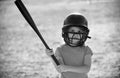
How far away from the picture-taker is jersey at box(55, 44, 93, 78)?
261cm

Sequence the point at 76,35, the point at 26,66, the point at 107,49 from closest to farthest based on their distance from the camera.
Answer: the point at 76,35
the point at 26,66
the point at 107,49

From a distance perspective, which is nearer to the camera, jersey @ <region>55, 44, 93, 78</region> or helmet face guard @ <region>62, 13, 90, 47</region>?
helmet face guard @ <region>62, 13, 90, 47</region>

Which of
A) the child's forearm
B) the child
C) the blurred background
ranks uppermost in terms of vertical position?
the child

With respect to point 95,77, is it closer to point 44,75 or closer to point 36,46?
point 44,75

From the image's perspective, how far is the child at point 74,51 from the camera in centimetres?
251

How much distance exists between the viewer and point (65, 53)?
2.63 metres

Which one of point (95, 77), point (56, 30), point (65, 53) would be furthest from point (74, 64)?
point (56, 30)

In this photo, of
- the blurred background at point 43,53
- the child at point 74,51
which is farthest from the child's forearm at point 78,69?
the blurred background at point 43,53

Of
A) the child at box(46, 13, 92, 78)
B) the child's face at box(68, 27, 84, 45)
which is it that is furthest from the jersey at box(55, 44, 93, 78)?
the child's face at box(68, 27, 84, 45)

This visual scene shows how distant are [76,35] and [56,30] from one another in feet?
21.9

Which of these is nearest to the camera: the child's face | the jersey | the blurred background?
the child's face

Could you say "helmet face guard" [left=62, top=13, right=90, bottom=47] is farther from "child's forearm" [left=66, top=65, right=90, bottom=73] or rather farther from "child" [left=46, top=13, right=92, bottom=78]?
"child's forearm" [left=66, top=65, right=90, bottom=73]

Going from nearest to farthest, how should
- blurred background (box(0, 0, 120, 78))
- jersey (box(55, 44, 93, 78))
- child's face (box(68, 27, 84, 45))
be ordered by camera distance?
child's face (box(68, 27, 84, 45)), jersey (box(55, 44, 93, 78)), blurred background (box(0, 0, 120, 78))

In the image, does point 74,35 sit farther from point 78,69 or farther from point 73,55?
point 78,69
